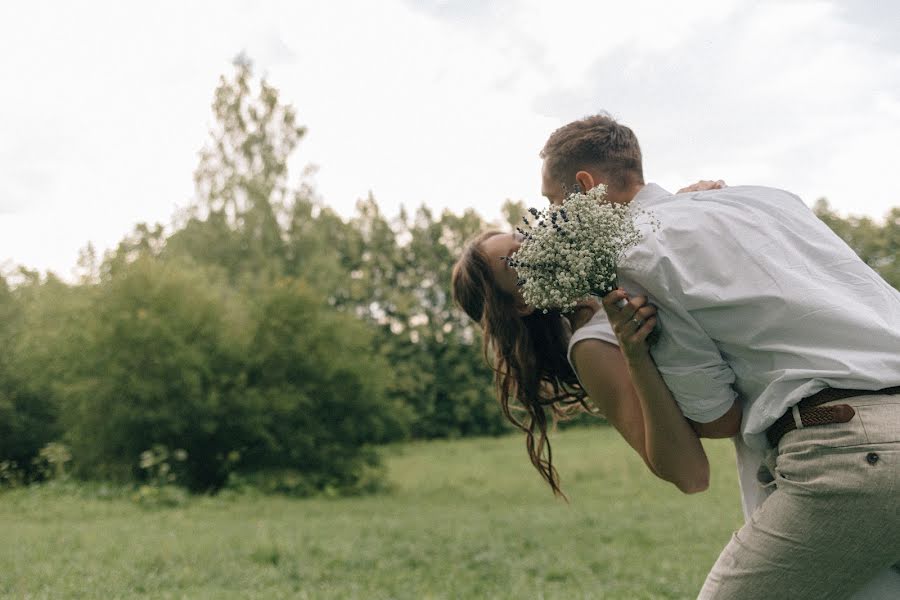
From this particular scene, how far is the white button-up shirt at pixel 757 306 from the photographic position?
197 cm

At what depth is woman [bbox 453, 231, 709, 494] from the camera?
239 cm

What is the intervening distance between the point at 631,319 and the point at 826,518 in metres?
0.61

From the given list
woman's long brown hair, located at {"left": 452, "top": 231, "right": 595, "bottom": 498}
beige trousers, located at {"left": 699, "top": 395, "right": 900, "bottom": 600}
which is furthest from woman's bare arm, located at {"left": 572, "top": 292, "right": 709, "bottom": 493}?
woman's long brown hair, located at {"left": 452, "top": 231, "right": 595, "bottom": 498}

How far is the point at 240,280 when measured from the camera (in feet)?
90.3

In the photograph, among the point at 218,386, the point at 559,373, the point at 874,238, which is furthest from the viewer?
the point at 874,238

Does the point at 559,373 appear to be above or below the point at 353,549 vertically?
above

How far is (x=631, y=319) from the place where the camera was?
2.20 metres

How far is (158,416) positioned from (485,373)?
→ 811 inches

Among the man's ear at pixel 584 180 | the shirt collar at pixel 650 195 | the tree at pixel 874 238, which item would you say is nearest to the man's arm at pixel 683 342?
the shirt collar at pixel 650 195

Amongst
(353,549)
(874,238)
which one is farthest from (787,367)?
(874,238)

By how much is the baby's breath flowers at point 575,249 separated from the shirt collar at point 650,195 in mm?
149

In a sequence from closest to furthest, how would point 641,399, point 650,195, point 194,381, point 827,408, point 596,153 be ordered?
point 827,408, point 641,399, point 650,195, point 596,153, point 194,381

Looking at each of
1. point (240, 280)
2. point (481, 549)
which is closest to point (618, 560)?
point (481, 549)

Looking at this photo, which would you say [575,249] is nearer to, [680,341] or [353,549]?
[680,341]
